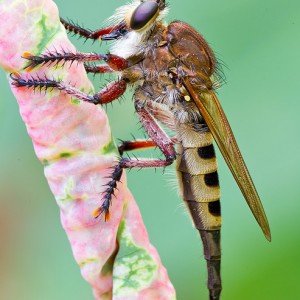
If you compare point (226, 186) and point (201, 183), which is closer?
point (201, 183)

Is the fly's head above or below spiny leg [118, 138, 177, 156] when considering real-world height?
above

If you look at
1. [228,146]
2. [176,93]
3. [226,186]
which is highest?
[176,93]

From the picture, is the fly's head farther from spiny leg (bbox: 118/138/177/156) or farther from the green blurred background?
spiny leg (bbox: 118/138/177/156)

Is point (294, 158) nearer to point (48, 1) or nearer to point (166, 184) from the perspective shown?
point (166, 184)

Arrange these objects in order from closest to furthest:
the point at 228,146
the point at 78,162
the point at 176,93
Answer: the point at 78,162, the point at 228,146, the point at 176,93

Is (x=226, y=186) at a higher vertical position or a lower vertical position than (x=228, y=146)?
lower

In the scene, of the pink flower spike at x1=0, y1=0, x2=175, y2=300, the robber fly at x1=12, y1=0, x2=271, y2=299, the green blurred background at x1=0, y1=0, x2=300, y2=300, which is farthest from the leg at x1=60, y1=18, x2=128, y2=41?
the pink flower spike at x1=0, y1=0, x2=175, y2=300

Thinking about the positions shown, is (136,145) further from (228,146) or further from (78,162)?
(78,162)

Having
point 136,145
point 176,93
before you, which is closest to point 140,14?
point 176,93
